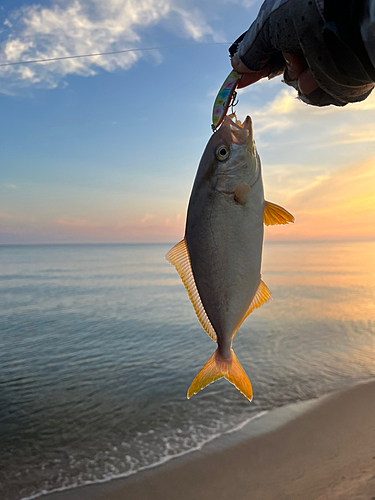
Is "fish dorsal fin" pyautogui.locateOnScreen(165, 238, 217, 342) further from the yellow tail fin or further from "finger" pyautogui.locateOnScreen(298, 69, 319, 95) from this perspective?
Result: "finger" pyautogui.locateOnScreen(298, 69, 319, 95)

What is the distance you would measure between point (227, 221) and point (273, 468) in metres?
4.68

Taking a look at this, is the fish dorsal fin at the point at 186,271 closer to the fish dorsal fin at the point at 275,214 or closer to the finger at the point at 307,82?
the fish dorsal fin at the point at 275,214

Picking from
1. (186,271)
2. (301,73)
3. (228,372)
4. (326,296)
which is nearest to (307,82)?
(301,73)

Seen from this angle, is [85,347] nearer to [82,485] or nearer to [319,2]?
[82,485]

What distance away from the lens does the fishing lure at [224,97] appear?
105 inches

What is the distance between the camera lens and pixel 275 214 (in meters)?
2.72

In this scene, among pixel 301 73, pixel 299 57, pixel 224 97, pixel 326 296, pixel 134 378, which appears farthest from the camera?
pixel 326 296

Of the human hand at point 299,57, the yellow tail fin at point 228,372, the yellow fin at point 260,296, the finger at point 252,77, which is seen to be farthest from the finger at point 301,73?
the yellow tail fin at point 228,372

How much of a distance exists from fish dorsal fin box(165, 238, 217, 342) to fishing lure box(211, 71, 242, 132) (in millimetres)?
941

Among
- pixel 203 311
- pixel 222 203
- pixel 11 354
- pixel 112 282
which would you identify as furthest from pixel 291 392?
pixel 112 282

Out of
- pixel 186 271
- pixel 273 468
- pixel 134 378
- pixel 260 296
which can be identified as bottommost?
pixel 134 378

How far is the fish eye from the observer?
2.51 m

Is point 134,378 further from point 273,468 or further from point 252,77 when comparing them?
point 252,77

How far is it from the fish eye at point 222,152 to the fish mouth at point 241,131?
0.08 metres
